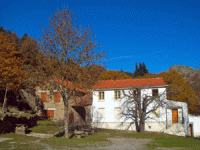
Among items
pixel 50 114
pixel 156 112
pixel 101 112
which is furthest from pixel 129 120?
pixel 50 114

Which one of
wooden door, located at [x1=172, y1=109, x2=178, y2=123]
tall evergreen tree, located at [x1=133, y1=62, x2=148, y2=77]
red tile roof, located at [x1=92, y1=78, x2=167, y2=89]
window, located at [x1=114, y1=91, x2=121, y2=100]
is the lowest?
wooden door, located at [x1=172, y1=109, x2=178, y2=123]

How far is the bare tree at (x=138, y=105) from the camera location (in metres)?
26.8

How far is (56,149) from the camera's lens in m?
12.0

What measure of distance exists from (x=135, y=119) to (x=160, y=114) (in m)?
3.55

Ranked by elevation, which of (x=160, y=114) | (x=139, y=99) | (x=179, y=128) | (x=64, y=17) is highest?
(x=64, y=17)

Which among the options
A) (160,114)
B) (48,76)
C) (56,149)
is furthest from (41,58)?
(160,114)

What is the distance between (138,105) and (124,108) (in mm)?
3190

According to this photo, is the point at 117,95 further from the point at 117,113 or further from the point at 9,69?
the point at 9,69

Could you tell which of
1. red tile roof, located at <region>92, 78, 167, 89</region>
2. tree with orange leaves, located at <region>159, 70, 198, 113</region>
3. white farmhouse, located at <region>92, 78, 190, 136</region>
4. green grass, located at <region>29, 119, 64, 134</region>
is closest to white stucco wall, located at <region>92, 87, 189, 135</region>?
white farmhouse, located at <region>92, 78, 190, 136</region>

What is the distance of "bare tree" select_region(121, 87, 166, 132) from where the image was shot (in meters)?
26.8

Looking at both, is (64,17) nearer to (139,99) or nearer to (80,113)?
(139,99)

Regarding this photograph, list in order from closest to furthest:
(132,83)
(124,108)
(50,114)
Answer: (124,108), (132,83), (50,114)

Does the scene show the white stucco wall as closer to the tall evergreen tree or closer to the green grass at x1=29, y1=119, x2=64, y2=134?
the green grass at x1=29, y1=119, x2=64, y2=134

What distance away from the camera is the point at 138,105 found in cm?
2714
